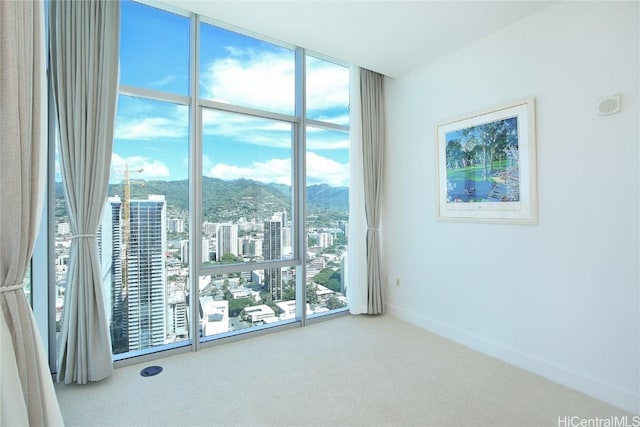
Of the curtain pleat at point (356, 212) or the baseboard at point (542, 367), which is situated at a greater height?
the curtain pleat at point (356, 212)

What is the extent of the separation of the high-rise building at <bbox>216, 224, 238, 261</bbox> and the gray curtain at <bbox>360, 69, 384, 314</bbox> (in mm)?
1514

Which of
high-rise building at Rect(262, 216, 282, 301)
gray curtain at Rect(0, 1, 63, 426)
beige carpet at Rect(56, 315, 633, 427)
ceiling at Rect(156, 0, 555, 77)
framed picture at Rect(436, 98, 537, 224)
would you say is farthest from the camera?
high-rise building at Rect(262, 216, 282, 301)

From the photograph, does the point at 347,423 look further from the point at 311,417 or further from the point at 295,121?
the point at 295,121

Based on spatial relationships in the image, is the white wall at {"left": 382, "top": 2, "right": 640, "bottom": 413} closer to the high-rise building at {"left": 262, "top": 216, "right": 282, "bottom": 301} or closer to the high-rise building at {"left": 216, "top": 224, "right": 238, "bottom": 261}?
the high-rise building at {"left": 262, "top": 216, "right": 282, "bottom": 301}

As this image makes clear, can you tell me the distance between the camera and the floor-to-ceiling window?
2.63 metres

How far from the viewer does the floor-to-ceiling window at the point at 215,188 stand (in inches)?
104

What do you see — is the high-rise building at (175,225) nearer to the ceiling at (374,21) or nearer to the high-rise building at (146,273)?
the high-rise building at (146,273)

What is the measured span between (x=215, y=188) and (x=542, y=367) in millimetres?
3055

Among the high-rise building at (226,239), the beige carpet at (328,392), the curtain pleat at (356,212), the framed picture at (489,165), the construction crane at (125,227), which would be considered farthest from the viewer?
the curtain pleat at (356,212)

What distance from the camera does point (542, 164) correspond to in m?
2.44

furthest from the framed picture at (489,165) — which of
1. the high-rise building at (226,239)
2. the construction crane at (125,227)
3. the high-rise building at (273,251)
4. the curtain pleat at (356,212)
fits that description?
the construction crane at (125,227)

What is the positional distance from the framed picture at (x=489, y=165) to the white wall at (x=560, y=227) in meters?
0.08

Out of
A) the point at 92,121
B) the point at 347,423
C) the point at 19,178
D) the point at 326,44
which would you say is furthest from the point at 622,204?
the point at 92,121

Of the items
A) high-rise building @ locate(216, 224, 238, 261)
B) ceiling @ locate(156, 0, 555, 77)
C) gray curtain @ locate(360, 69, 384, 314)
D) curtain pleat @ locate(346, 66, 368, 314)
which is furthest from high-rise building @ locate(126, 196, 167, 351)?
gray curtain @ locate(360, 69, 384, 314)
